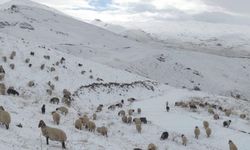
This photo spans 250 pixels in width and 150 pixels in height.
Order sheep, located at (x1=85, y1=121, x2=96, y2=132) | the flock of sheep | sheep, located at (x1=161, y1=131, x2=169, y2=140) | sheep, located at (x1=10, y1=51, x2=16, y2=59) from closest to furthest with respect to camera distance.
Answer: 1. the flock of sheep
2. sheep, located at (x1=85, y1=121, x2=96, y2=132)
3. sheep, located at (x1=161, y1=131, x2=169, y2=140)
4. sheep, located at (x1=10, y1=51, x2=16, y2=59)

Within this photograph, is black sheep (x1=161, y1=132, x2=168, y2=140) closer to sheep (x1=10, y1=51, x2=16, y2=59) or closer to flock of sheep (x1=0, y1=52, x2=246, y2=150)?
flock of sheep (x1=0, y1=52, x2=246, y2=150)

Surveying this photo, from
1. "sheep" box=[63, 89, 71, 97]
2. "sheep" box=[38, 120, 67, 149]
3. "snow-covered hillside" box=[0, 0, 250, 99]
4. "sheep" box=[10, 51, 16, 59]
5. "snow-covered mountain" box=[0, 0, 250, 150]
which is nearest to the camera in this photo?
"sheep" box=[38, 120, 67, 149]

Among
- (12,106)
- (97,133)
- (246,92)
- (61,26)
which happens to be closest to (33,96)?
(12,106)

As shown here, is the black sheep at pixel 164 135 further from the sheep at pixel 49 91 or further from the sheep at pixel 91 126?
the sheep at pixel 49 91

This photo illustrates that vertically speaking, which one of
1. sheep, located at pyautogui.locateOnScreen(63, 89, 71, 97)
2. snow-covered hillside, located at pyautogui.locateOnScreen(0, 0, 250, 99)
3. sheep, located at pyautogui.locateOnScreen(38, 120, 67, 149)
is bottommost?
snow-covered hillside, located at pyautogui.locateOnScreen(0, 0, 250, 99)

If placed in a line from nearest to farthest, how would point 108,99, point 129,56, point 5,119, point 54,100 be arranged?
point 5,119, point 54,100, point 108,99, point 129,56

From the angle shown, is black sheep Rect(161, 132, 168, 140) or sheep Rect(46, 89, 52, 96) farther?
sheep Rect(46, 89, 52, 96)

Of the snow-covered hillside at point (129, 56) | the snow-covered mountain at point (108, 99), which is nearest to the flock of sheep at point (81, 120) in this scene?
the snow-covered mountain at point (108, 99)

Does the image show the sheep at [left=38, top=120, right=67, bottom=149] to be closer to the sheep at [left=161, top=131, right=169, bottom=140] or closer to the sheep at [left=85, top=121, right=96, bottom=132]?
the sheep at [left=85, top=121, right=96, bottom=132]

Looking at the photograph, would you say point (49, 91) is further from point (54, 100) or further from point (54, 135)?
point (54, 135)

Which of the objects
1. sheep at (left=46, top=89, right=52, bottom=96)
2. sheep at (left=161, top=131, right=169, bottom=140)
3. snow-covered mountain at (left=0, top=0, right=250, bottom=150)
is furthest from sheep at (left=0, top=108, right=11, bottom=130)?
sheep at (left=46, top=89, right=52, bottom=96)

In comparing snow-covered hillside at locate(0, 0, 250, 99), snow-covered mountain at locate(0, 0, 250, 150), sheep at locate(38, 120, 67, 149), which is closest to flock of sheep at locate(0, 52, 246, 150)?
sheep at locate(38, 120, 67, 149)

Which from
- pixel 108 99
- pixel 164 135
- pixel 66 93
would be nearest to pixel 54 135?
pixel 164 135

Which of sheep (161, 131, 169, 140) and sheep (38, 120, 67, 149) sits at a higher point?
sheep (38, 120, 67, 149)
